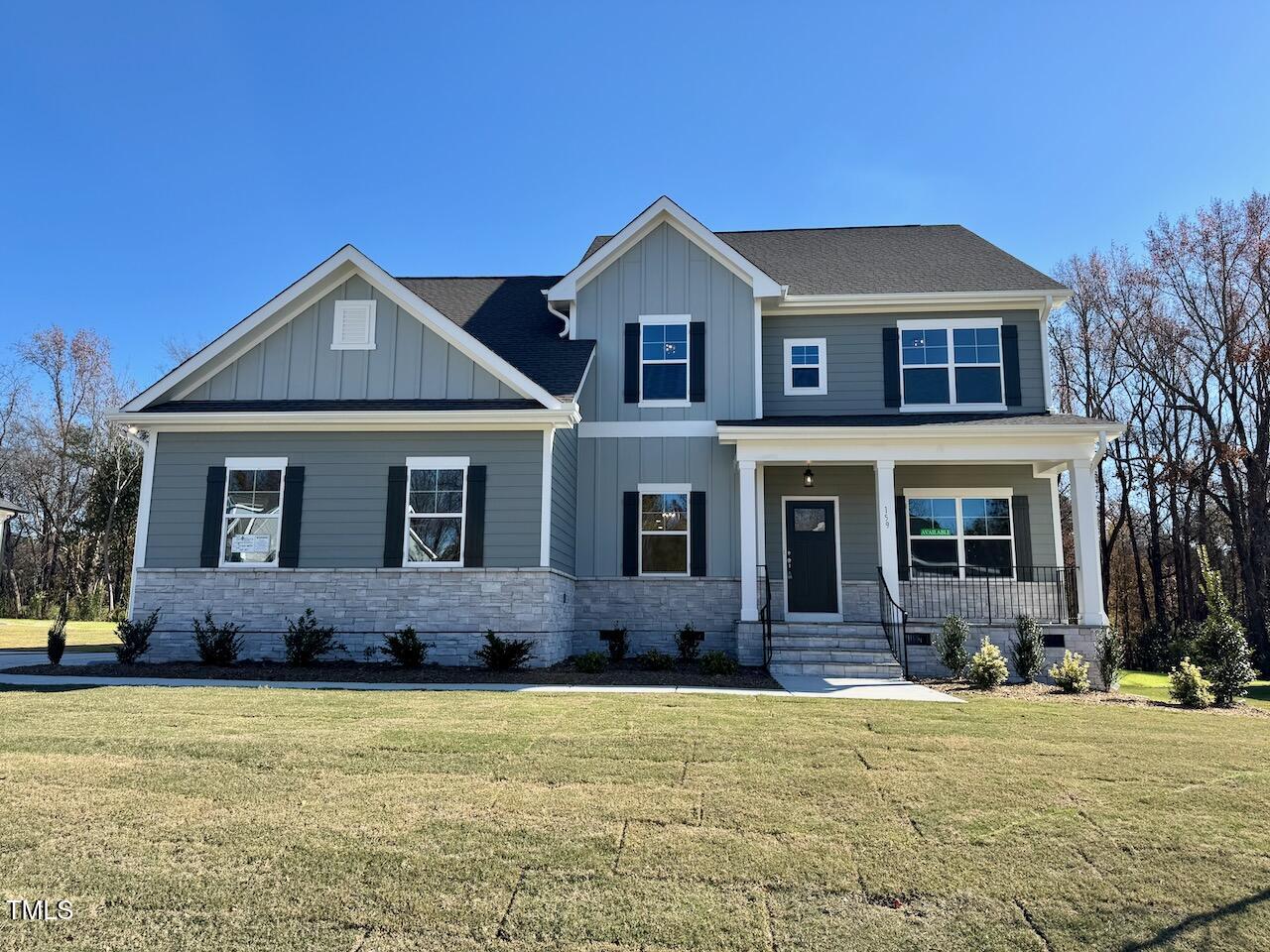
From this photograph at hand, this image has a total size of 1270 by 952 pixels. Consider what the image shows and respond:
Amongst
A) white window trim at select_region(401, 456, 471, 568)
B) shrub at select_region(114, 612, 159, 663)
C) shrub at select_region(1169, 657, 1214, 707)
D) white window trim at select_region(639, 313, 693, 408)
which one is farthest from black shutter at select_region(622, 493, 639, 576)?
shrub at select_region(1169, 657, 1214, 707)

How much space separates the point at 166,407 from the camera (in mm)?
13266

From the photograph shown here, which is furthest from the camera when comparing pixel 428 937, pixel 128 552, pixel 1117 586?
pixel 128 552

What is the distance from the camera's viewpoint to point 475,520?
41.3 feet

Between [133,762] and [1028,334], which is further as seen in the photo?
[1028,334]

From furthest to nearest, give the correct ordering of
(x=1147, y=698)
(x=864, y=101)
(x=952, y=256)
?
(x=952, y=256)
(x=864, y=101)
(x=1147, y=698)

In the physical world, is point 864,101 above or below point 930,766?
above

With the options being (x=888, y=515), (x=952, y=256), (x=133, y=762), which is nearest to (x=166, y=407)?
(x=133, y=762)

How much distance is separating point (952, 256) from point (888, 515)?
6.78 meters

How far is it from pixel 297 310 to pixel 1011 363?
12957mm

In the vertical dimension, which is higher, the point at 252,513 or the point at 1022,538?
the point at 252,513

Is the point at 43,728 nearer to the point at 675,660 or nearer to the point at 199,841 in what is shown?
the point at 199,841

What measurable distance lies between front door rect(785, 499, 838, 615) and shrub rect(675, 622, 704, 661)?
1884mm

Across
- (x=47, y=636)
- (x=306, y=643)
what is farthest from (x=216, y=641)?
(x=47, y=636)

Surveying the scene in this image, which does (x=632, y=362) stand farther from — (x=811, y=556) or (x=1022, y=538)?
(x=1022, y=538)
